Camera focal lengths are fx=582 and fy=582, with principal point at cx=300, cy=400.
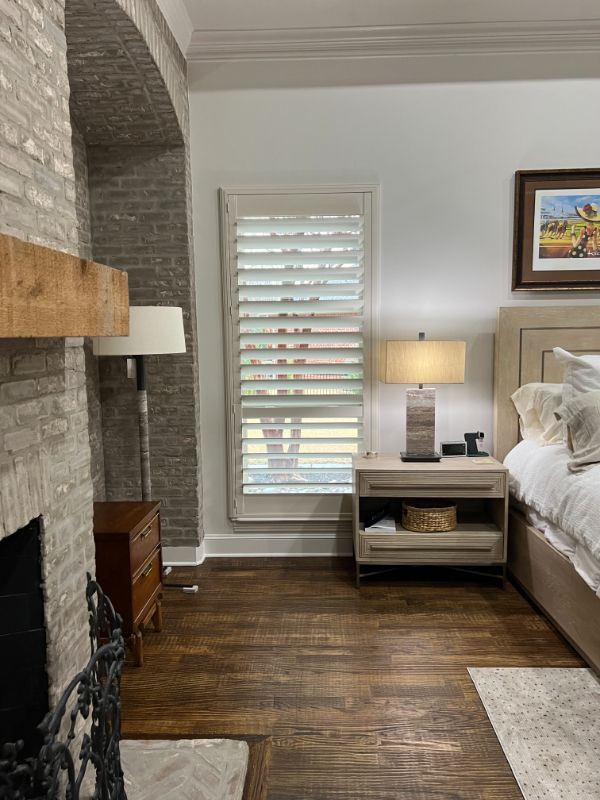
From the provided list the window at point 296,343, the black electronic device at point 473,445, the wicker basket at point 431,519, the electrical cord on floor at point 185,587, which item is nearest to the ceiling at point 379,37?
the window at point 296,343

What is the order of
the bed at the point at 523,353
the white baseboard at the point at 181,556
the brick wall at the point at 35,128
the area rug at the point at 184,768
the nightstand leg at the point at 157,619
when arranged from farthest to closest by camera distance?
the white baseboard at the point at 181,556, the bed at the point at 523,353, the nightstand leg at the point at 157,619, the area rug at the point at 184,768, the brick wall at the point at 35,128

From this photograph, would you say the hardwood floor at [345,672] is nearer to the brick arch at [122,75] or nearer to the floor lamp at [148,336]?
the floor lamp at [148,336]

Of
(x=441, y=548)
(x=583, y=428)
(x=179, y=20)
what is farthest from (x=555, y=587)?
(x=179, y=20)

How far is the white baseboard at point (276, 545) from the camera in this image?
3.70m

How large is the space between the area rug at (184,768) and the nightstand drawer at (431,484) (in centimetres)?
151

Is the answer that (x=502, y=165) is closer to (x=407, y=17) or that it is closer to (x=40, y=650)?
(x=407, y=17)

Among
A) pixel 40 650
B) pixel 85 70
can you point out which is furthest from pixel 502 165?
pixel 40 650

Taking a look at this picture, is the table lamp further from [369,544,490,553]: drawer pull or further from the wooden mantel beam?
the wooden mantel beam

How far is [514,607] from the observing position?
2996mm

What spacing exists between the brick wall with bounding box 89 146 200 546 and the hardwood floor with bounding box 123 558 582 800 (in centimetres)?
60

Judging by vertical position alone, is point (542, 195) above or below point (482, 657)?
above

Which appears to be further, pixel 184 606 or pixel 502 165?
pixel 502 165

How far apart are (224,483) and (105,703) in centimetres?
228

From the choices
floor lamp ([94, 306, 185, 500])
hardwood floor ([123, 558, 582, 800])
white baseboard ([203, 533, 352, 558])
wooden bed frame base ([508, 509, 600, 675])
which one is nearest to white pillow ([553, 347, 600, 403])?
wooden bed frame base ([508, 509, 600, 675])
